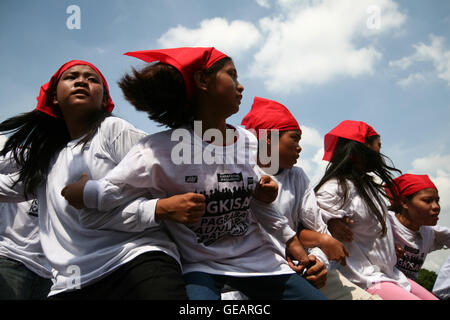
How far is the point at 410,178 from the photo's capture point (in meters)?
4.21

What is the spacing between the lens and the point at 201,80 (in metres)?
2.13

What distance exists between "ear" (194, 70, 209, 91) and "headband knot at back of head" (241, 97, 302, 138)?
113 centimetres

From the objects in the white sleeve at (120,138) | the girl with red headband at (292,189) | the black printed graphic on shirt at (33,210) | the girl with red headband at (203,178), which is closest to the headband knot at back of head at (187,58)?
the girl with red headband at (203,178)

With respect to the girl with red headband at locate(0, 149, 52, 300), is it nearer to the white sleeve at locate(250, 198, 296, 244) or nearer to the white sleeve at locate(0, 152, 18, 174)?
the white sleeve at locate(0, 152, 18, 174)

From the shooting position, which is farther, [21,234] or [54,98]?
[21,234]

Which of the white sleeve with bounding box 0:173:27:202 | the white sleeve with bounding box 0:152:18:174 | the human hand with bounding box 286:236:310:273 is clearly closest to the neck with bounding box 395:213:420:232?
the human hand with bounding box 286:236:310:273

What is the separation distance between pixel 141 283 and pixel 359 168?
106 inches

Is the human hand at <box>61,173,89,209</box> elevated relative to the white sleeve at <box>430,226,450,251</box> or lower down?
elevated

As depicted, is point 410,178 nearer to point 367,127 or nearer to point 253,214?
point 367,127

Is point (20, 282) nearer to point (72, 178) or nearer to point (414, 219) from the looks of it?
point (72, 178)

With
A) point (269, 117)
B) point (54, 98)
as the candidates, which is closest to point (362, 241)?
point (269, 117)

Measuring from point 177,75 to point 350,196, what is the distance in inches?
81.8

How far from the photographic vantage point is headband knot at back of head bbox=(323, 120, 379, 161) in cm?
373
